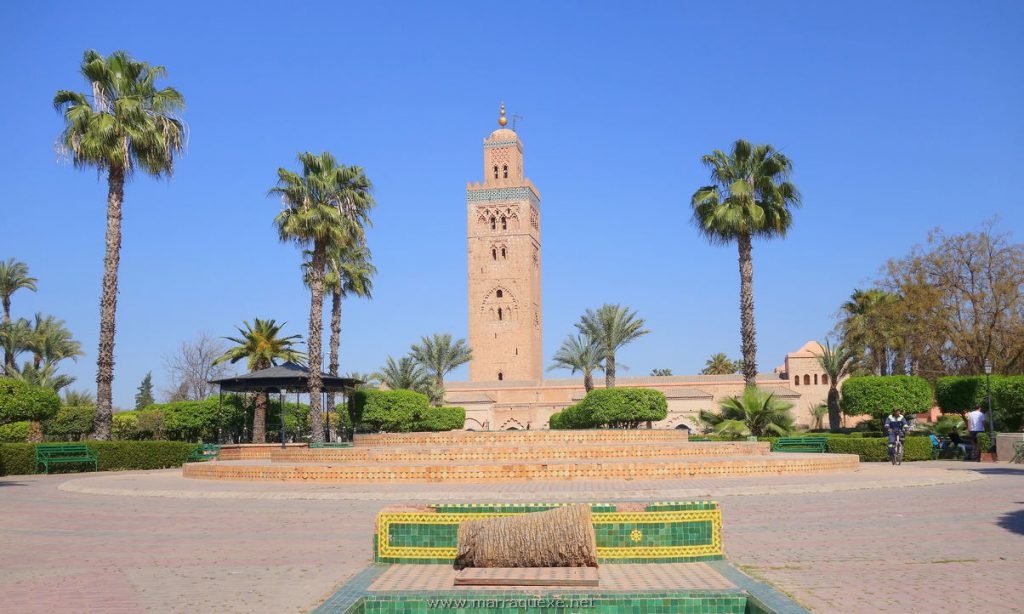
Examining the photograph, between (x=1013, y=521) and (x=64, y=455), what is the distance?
20761 mm

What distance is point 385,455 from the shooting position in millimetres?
17641

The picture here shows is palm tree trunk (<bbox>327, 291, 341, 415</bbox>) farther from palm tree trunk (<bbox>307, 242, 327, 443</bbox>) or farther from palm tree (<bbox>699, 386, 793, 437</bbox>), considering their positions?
palm tree (<bbox>699, 386, 793, 437</bbox>)

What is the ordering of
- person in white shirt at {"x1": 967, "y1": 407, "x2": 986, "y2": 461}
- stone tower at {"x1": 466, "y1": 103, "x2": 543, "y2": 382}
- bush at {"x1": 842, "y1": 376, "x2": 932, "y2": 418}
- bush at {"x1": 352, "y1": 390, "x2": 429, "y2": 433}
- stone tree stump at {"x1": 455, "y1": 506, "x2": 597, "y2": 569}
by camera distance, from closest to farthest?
stone tree stump at {"x1": 455, "y1": 506, "x2": 597, "y2": 569} < person in white shirt at {"x1": 967, "y1": 407, "x2": 986, "y2": 461} < bush at {"x1": 842, "y1": 376, "x2": 932, "y2": 418} < bush at {"x1": 352, "y1": 390, "x2": 429, "y2": 433} < stone tower at {"x1": 466, "y1": 103, "x2": 543, "y2": 382}

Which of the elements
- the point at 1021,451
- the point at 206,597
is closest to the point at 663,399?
the point at 1021,451

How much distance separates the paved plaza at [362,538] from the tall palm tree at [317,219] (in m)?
11.4

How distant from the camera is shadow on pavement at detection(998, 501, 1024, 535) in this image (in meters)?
9.04

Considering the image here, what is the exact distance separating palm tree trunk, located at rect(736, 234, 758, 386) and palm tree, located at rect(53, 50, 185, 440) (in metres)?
17.9

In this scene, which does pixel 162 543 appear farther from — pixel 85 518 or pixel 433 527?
pixel 433 527

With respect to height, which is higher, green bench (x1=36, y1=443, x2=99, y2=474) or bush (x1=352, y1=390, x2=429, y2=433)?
bush (x1=352, y1=390, x2=429, y2=433)

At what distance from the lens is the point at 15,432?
96.0 ft

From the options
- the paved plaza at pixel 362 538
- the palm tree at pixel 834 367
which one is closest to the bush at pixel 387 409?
the palm tree at pixel 834 367

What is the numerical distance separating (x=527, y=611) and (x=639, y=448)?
13.5 metres

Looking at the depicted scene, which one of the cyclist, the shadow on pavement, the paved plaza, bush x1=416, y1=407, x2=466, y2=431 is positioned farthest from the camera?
bush x1=416, y1=407, x2=466, y2=431

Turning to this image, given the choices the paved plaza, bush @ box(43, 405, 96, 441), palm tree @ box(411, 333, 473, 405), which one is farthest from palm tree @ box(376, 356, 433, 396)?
the paved plaza
